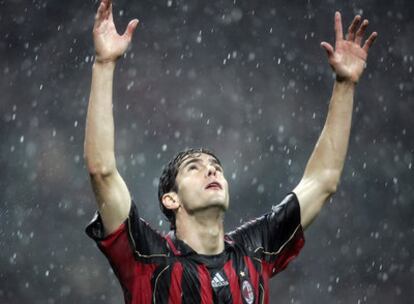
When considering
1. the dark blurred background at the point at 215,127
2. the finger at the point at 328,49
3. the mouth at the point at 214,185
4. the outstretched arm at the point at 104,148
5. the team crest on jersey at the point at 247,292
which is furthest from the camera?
the dark blurred background at the point at 215,127

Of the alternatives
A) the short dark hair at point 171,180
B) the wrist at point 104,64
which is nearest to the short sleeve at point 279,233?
the short dark hair at point 171,180

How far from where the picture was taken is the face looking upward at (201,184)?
430 cm

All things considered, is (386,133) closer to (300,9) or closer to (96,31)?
(300,9)

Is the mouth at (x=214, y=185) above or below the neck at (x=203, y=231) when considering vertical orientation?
above

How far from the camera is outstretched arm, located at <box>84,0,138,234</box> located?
384 cm

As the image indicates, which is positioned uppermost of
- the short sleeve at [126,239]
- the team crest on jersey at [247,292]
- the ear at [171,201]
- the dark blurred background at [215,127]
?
A: the short sleeve at [126,239]

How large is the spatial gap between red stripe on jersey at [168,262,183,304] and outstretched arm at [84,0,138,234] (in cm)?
39

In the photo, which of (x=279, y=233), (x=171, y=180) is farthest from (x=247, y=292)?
(x=171, y=180)

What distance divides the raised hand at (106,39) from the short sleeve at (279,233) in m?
1.23

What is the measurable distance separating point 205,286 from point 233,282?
157 millimetres

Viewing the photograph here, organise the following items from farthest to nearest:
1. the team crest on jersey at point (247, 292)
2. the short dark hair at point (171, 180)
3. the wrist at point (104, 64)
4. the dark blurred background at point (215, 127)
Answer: the dark blurred background at point (215, 127) → the short dark hair at point (171, 180) → the team crest on jersey at point (247, 292) → the wrist at point (104, 64)

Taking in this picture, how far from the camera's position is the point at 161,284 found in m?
3.98

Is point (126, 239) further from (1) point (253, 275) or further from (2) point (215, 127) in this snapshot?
(2) point (215, 127)

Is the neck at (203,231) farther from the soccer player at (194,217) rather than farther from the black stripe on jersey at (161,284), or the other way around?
the black stripe on jersey at (161,284)
